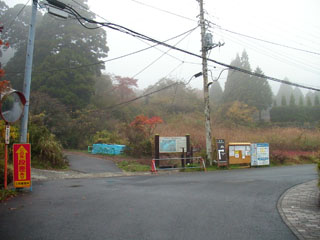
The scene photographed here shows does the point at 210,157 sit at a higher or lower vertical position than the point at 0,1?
lower

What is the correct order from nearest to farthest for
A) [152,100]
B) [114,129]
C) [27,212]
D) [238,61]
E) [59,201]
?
[27,212] < [59,201] < [114,129] < [152,100] < [238,61]

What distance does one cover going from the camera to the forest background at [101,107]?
81.9ft

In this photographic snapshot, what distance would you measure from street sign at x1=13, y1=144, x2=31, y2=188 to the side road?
7577 mm

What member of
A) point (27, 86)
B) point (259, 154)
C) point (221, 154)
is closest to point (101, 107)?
point (221, 154)

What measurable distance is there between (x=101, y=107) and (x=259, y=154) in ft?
76.1

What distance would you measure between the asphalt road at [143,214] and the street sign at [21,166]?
1.67 feet

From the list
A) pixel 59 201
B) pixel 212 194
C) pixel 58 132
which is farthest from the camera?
pixel 58 132

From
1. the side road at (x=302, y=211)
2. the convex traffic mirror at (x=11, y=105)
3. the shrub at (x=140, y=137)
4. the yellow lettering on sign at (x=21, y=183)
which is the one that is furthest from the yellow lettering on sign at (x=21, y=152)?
the shrub at (x=140, y=137)

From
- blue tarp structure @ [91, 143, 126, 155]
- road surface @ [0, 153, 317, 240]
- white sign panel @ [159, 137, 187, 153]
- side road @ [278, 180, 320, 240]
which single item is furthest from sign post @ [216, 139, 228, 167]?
blue tarp structure @ [91, 143, 126, 155]

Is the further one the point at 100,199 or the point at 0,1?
the point at 0,1

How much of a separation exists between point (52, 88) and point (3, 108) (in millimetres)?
24693

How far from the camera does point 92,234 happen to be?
4793 mm

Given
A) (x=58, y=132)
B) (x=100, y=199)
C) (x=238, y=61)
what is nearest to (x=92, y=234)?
(x=100, y=199)

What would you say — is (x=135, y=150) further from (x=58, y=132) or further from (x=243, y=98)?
(x=243, y=98)
